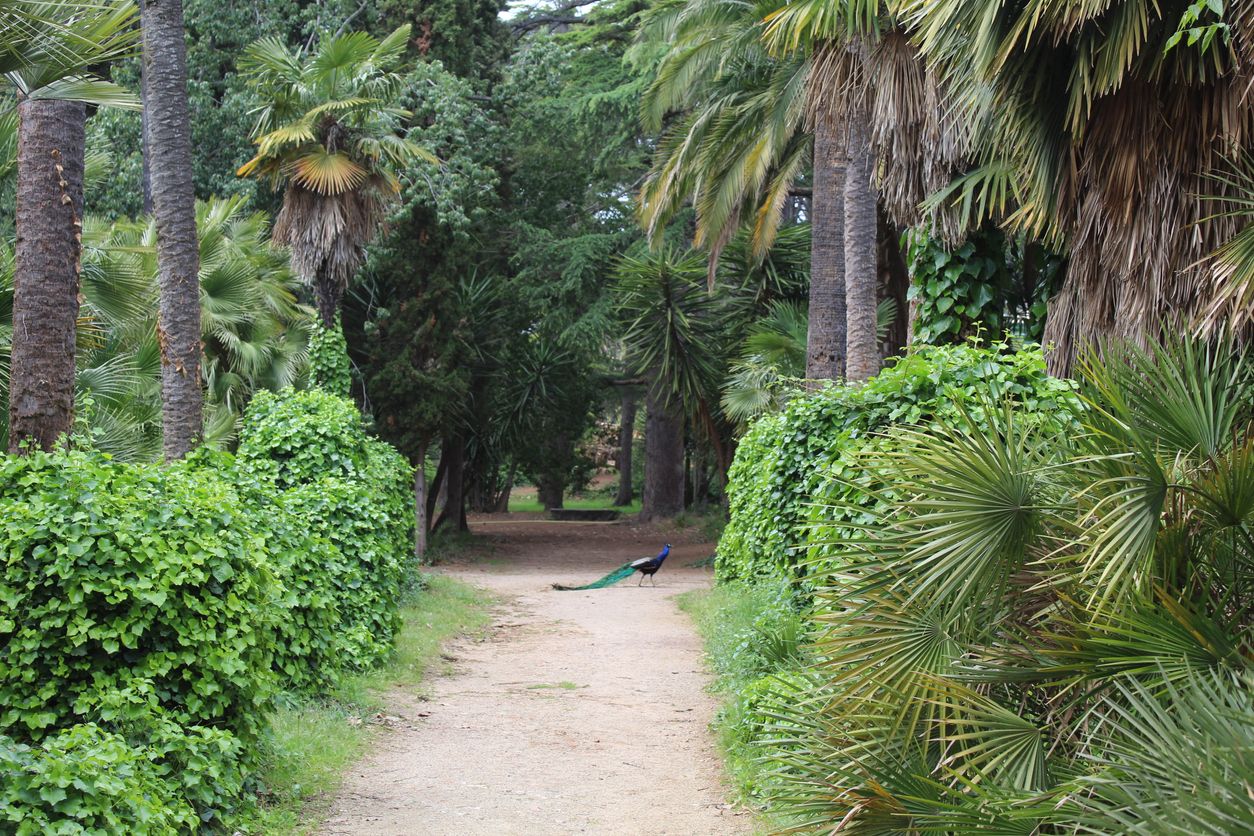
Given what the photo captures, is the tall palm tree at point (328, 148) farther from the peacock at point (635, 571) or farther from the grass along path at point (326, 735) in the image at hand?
the grass along path at point (326, 735)

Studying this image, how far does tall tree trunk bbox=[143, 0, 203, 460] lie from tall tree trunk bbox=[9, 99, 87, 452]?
6.07 feet

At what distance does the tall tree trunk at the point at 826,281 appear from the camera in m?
15.7

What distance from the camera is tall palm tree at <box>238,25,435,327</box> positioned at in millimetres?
17672

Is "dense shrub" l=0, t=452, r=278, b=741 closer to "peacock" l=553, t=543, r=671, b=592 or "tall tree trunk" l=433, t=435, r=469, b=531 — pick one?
"peacock" l=553, t=543, r=671, b=592

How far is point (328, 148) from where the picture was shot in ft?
60.2

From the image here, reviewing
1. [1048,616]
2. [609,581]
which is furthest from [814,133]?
[1048,616]

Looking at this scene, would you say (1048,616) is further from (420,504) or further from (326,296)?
(420,504)

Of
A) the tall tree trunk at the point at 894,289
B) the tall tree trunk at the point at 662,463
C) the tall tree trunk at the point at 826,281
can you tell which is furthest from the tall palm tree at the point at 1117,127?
the tall tree trunk at the point at 662,463

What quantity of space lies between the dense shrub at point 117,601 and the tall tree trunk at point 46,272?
9.56ft

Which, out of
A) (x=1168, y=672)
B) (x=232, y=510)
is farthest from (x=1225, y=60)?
(x=232, y=510)

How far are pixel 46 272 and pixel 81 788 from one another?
5.49m

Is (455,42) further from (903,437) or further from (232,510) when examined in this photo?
(903,437)

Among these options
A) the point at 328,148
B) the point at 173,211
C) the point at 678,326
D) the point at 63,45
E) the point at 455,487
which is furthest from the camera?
the point at 455,487

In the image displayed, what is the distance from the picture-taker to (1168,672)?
3881 mm
